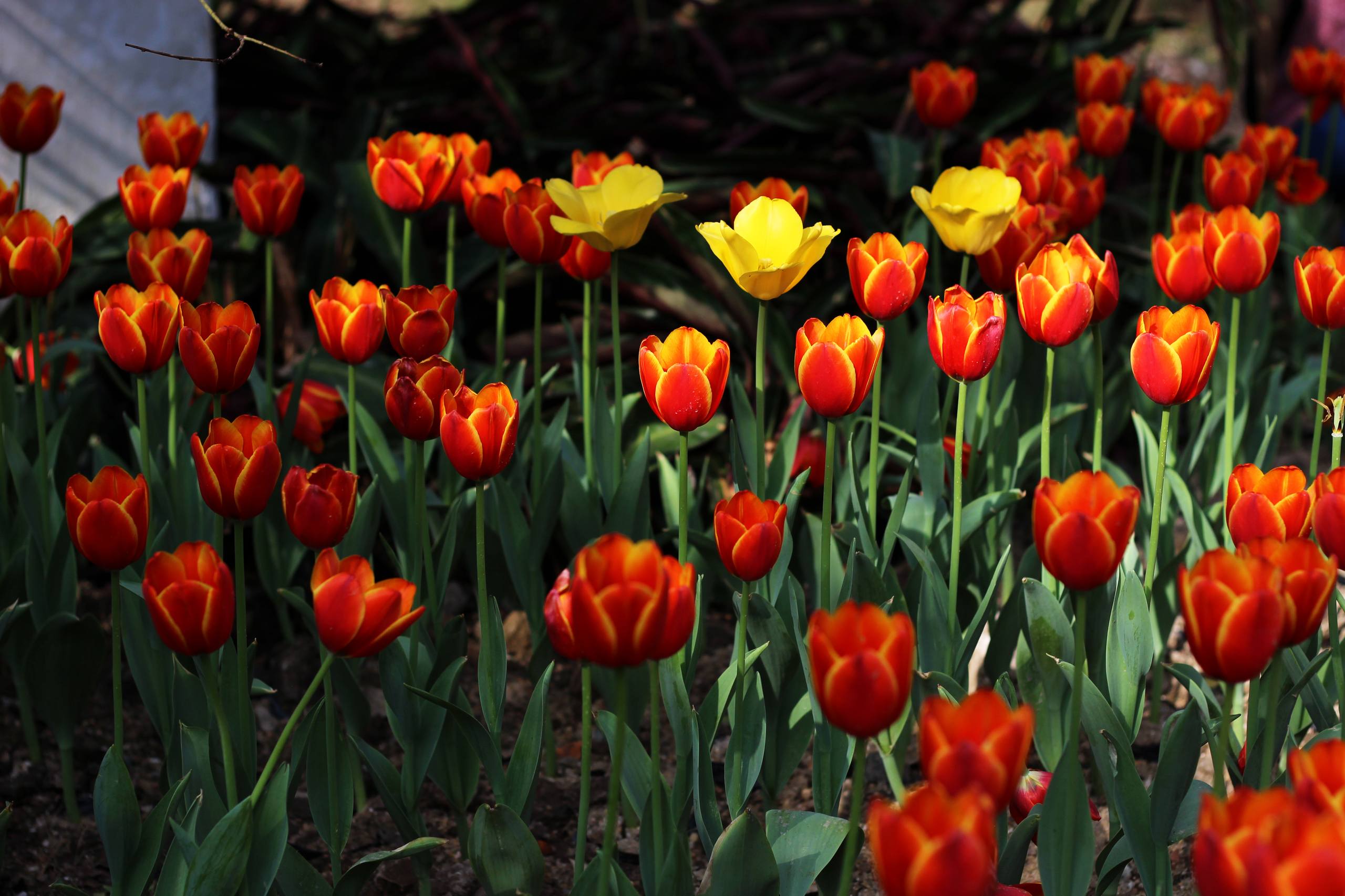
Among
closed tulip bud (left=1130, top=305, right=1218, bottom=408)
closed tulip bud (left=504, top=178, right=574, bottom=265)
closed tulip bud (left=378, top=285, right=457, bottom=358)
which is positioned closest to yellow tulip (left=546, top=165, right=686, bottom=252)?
closed tulip bud (left=504, top=178, right=574, bottom=265)

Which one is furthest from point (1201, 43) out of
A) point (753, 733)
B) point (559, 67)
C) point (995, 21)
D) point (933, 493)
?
point (753, 733)

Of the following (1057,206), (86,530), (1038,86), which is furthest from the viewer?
(1038,86)

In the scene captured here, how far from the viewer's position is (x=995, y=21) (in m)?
3.76

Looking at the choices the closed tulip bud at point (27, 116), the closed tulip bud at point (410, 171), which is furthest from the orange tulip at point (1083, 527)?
the closed tulip bud at point (27, 116)

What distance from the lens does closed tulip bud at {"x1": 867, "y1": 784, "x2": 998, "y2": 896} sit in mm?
745

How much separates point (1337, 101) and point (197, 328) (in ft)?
8.11

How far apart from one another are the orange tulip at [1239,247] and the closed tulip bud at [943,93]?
76 cm

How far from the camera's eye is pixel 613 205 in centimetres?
159

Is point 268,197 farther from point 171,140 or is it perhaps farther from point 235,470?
point 235,470

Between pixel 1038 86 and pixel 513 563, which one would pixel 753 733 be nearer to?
pixel 513 563

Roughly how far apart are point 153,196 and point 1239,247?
1.45m

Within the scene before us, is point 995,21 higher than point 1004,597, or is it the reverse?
point 995,21

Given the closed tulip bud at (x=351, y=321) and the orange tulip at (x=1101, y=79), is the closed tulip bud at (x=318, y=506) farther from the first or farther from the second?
the orange tulip at (x=1101, y=79)

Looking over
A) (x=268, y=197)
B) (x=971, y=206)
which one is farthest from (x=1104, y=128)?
(x=268, y=197)
